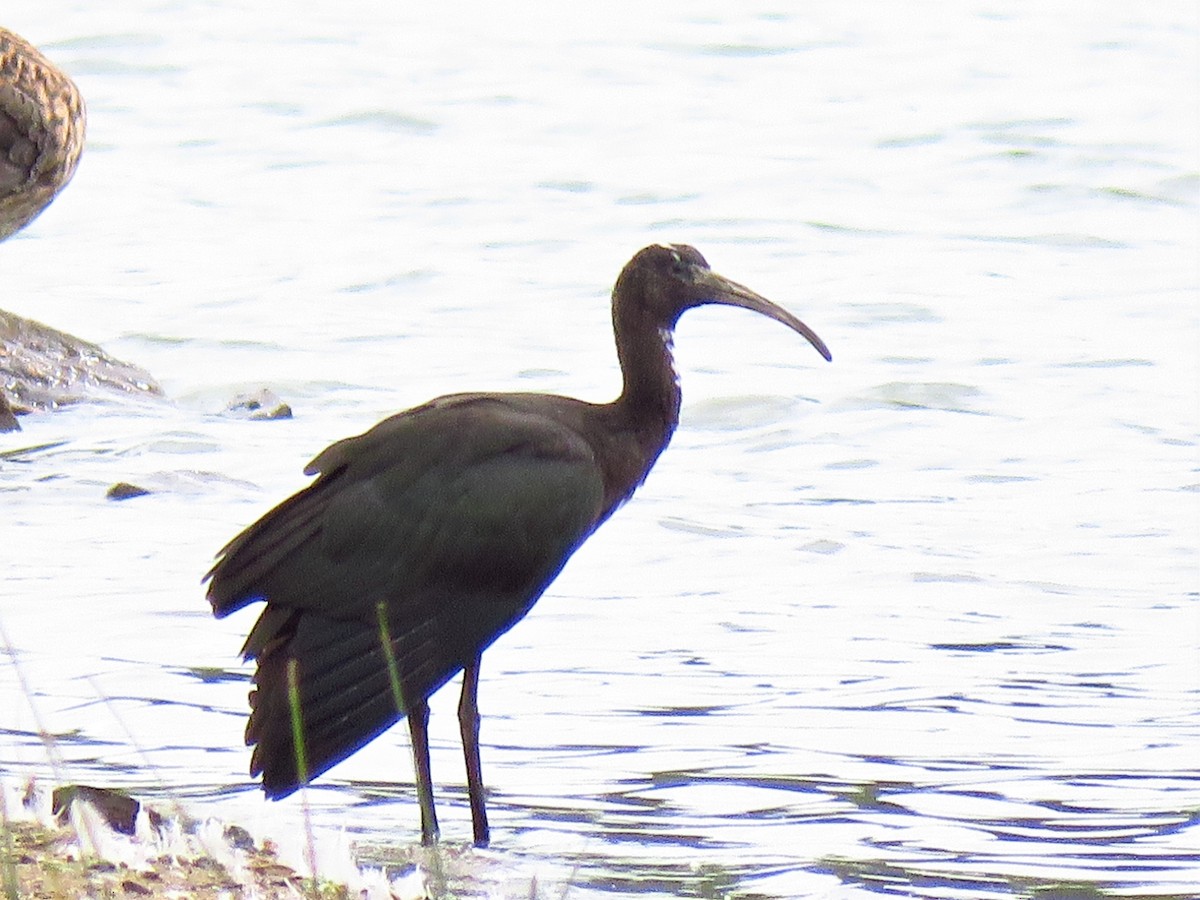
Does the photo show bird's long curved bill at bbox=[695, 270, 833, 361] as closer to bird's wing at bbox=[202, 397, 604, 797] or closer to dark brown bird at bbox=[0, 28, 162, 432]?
bird's wing at bbox=[202, 397, 604, 797]

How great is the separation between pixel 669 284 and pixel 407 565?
4.00 feet

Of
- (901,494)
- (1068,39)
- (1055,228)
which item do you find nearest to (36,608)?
(901,494)

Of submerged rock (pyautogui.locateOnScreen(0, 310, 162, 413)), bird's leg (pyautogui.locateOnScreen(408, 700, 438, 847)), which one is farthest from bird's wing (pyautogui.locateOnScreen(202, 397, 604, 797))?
submerged rock (pyautogui.locateOnScreen(0, 310, 162, 413))

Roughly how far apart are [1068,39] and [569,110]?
4976 millimetres

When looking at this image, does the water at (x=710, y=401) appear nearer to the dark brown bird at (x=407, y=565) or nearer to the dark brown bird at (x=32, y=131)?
the dark brown bird at (x=407, y=565)

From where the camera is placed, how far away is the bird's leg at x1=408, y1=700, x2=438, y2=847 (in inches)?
232

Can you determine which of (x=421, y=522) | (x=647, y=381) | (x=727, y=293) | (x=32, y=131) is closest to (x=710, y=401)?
(x=32, y=131)

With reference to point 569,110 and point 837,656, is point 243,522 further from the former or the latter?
point 569,110

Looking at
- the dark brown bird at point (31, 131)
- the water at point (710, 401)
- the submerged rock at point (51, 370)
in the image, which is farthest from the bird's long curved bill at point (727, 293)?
the submerged rock at point (51, 370)

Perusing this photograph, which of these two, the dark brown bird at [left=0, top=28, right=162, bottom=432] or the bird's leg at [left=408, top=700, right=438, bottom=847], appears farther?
the dark brown bird at [left=0, top=28, right=162, bottom=432]

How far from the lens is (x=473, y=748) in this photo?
6.13 meters

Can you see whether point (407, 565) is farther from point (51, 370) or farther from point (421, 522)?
point (51, 370)

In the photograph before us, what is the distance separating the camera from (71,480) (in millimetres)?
10055

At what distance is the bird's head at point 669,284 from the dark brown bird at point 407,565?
516 mm
